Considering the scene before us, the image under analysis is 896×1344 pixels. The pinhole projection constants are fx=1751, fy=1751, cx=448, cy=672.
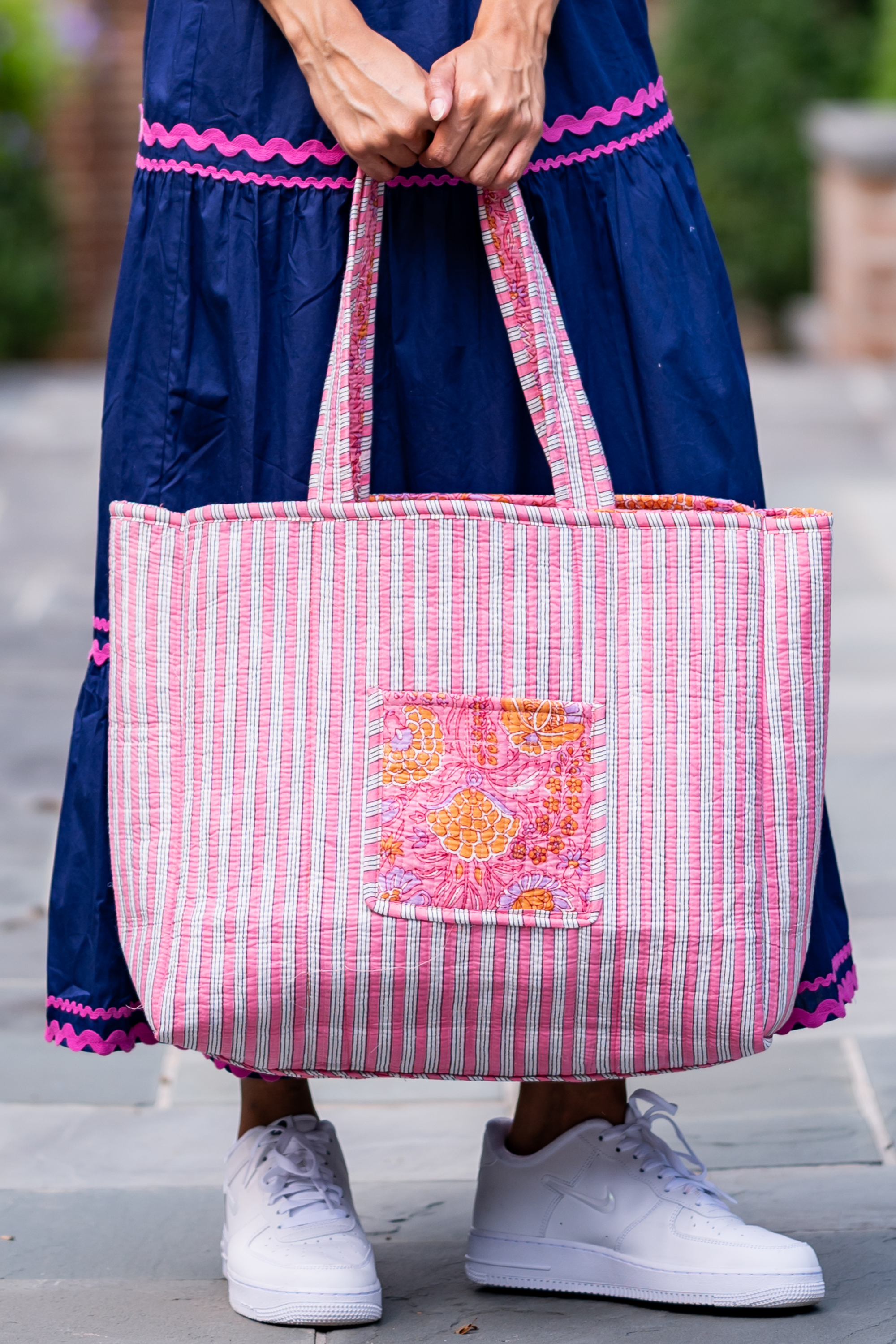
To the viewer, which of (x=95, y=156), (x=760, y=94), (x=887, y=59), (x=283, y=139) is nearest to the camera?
(x=283, y=139)

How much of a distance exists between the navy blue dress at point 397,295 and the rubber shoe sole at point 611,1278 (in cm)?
22

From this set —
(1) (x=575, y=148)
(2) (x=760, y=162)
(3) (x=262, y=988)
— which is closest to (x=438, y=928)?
(3) (x=262, y=988)

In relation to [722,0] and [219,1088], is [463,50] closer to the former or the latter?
[219,1088]

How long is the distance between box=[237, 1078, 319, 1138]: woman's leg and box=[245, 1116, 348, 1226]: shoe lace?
0.01 m

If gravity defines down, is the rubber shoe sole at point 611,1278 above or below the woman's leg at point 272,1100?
below

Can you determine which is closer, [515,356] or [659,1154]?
[515,356]

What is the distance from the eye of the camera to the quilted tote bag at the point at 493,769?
1.21 meters

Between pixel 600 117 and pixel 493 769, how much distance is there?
1.73ft

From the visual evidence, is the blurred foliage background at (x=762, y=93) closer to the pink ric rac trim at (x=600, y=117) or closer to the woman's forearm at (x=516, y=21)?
the pink ric rac trim at (x=600, y=117)

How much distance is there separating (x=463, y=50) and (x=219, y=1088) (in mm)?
1162

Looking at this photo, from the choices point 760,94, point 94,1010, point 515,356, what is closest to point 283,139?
point 515,356

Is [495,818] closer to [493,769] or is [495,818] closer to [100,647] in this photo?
[493,769]

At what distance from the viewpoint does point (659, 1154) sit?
1.48 metres

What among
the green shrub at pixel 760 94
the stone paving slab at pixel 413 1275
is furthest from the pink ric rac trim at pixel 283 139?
the green shrub at pixel 760 94
